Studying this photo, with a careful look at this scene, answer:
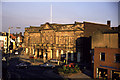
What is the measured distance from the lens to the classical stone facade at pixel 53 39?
49.1 meters

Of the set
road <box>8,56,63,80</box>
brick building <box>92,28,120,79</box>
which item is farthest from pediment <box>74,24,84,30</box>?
road <box>8,56,63,80</box>

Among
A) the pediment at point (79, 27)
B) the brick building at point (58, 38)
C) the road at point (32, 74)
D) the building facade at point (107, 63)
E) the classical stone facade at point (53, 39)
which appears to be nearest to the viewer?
the building facade at point (107, 63)

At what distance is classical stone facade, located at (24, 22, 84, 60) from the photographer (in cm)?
4909

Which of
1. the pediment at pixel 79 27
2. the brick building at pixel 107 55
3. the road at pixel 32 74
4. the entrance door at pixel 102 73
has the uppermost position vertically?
the pediment at pixel 79 27

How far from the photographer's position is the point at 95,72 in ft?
92.7

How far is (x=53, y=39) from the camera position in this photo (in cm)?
5344

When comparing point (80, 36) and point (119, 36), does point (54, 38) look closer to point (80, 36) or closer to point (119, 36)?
point (80, 36)

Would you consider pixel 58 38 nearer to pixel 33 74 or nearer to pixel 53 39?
pixel 53 39

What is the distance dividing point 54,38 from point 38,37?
8.68 metres

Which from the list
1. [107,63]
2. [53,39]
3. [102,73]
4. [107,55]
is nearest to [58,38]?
[53,39]

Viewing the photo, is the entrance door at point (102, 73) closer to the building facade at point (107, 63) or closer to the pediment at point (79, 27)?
the building facade at point (107, 63)

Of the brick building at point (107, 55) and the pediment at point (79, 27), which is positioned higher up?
the pediment at point (79, 27)

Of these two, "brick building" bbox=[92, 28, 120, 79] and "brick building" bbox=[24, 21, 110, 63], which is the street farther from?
"brick building" bbox=[24, 21, 110, 63]

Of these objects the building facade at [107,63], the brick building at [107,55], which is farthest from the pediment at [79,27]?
the building facade at [107,63]
